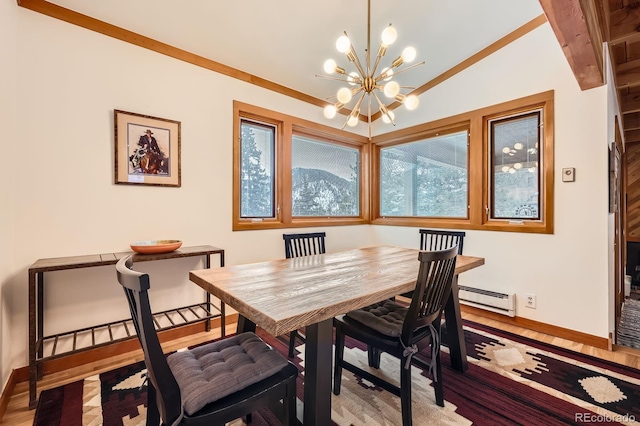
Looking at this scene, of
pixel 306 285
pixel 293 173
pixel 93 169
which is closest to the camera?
pixel 306 285

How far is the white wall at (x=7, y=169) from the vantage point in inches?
65.8

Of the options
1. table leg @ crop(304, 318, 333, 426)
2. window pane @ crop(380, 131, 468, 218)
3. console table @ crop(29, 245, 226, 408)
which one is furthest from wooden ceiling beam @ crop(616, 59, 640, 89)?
console table @ crop(29, 245, 226, 408)

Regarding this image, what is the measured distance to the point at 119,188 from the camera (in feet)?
7.33

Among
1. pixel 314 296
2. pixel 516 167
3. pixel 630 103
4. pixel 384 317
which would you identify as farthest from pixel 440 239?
pixel 630 103

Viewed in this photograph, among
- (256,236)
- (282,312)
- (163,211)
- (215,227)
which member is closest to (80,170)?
(163,211)

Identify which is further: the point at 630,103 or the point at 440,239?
the point at 630,103

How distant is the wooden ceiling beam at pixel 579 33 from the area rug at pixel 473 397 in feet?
7.20

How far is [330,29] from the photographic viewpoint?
2.54m

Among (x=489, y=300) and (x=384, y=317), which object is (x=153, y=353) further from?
(x=489, y=300)

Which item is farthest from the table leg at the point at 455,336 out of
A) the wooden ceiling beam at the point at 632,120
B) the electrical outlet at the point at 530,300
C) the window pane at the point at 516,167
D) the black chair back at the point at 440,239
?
the wooden ceiling beam at the point at 632,120

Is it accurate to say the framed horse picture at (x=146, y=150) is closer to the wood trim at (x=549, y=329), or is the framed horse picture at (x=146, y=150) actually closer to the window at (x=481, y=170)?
the window at (x=481, y=170)

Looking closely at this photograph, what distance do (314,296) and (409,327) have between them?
→ 551mm

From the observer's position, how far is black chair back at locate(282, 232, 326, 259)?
275 centimetres

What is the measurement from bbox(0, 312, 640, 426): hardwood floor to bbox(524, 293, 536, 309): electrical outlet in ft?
0.77
